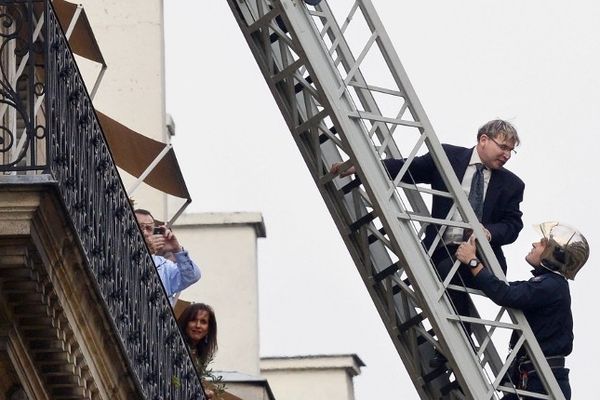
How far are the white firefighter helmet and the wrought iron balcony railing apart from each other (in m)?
2.44

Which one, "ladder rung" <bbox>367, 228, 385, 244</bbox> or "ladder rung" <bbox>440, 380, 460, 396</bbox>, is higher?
"ladder rung" <bbox>367, 228, 385, 244</bbox>

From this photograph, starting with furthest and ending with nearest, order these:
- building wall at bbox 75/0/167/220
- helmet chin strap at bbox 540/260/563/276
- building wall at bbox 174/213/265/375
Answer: building wall at bbox 174/213/265/375, building wall at bbox 75/0/167/220, helmet chin strap at bbox 540/260/563/276

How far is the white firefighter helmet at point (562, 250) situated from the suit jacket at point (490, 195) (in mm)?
223

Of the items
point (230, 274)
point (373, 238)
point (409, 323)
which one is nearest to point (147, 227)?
point (373, 238)

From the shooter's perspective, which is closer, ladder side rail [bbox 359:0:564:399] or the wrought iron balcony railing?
the wrought iron balcony railing

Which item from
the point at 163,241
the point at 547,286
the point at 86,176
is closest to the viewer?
the point at 86,176

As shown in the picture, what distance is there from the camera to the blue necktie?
18.3 metres

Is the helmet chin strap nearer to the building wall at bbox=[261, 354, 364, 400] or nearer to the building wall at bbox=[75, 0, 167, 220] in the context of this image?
the building wall at bbox=[75, 0, 167, 220]

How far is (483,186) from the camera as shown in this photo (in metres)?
18.4

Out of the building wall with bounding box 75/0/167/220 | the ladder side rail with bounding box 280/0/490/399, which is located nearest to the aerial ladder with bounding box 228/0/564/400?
the ladder side rail with bounding box 280/0/490/399

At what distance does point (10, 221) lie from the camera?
13117mm

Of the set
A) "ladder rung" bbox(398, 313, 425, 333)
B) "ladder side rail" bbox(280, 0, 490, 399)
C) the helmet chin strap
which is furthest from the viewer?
"ladder rung" bbox(398, 313, 425, 333)

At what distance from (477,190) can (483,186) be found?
56mm

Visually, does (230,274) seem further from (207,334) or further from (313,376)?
(207,334)
